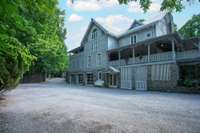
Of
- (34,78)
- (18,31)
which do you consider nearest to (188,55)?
(18,31)

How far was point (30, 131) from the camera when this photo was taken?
5371 mm

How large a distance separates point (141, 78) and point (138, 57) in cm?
245

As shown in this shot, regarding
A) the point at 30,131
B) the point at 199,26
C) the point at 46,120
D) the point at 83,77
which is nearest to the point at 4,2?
the point at 30,131

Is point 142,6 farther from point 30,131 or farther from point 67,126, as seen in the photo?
point 30,131

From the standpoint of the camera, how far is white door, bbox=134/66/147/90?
21.4 m

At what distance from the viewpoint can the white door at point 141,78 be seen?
70.1ft

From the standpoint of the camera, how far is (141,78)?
21.8m

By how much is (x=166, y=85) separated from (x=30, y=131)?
15768 mm

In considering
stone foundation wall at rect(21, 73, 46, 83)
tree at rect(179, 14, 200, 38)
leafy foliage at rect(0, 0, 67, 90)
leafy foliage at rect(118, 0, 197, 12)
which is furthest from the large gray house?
leafy foliage at rect(118, 0, 197, 12)

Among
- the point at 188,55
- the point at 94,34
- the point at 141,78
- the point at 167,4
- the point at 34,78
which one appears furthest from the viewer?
the point at 34,78

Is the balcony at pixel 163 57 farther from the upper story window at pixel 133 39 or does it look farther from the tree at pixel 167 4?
the tree at pixel 167 4

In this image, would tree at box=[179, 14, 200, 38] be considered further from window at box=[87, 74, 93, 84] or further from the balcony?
window at box=[87, 74, 93, 84]

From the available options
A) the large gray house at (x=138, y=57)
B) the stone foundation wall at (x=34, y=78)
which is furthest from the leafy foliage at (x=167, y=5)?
the stone foundation wall at (x=34, y=78)

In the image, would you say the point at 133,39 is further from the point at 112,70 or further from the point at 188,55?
the point at 188,55
